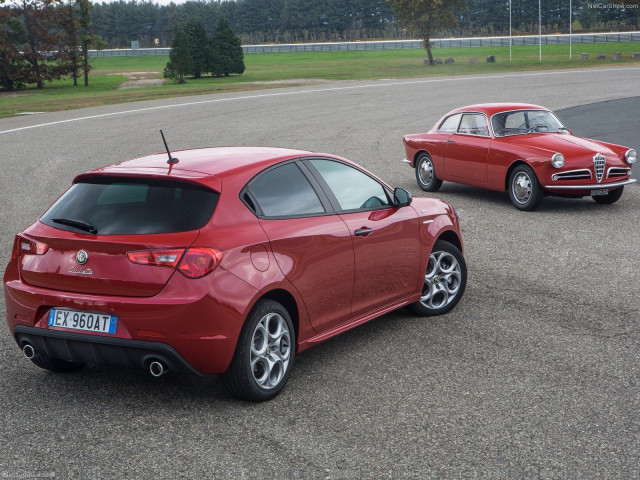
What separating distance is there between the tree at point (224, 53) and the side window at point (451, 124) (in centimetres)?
4368

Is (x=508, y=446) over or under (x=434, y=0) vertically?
under

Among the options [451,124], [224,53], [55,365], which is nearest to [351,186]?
[55,365]

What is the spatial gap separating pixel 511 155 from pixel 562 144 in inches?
28.5

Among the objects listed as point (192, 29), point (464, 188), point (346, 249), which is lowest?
point (464, 188)

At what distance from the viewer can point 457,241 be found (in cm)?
741

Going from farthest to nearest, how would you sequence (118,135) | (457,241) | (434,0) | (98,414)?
(434,0) → (118,135) → (457,241) → (98,414)

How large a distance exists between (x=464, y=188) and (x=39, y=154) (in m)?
9.88

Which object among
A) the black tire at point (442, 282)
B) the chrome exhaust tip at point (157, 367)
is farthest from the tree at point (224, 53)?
the chrome exhaust tip at point (157, 367)

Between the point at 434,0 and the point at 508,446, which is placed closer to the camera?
the point at 508,446

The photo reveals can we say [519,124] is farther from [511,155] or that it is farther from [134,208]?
[134,208]

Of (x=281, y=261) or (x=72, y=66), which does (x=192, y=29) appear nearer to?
(x=72, y=66)

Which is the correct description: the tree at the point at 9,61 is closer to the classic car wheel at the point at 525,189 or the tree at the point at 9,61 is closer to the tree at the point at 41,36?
the tree at the point at 41,36

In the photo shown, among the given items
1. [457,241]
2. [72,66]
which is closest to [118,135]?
[457,241]

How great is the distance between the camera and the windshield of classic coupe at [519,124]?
12.8 metres
